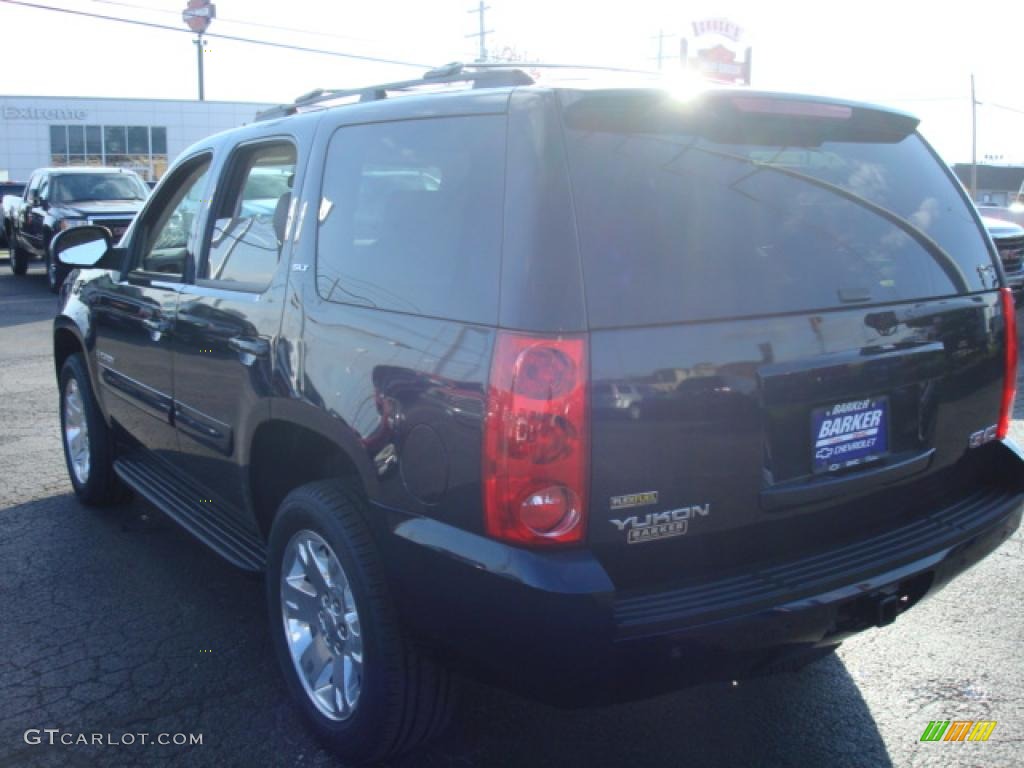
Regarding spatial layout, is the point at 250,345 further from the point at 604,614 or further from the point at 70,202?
the point at 70,202

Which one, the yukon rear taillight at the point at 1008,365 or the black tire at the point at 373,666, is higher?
the yukon rear taillight at the point at 1008,365

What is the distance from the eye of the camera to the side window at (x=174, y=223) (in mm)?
4207

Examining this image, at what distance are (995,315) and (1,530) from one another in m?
4.78

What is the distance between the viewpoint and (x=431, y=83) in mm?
3283

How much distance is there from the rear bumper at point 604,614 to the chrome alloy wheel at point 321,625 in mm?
399

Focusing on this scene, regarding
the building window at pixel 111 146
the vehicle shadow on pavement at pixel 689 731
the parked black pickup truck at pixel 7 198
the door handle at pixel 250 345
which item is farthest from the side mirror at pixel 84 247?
the building window at pixel 111 146

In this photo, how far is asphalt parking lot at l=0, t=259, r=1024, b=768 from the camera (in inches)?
124

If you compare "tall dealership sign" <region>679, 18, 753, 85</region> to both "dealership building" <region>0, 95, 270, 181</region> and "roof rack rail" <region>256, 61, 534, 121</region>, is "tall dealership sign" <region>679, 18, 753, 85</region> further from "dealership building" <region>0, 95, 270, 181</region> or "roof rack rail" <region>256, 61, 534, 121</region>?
"roof rack rail" <region>256, 61, 534, 121</region>

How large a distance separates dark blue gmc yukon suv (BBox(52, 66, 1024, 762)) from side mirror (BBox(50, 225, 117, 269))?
1.72 metres

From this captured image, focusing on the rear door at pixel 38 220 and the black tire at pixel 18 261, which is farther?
the black tire at pixel 18 261

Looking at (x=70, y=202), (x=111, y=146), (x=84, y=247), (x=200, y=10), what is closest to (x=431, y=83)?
(x=84, y=247)

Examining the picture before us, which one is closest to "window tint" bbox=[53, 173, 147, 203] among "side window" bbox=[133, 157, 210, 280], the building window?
"side window" bbox=[133, 157, 210, 280]

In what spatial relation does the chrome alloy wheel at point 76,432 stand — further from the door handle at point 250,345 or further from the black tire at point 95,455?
the door handle at point 250,345

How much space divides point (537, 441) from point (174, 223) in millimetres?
2788
